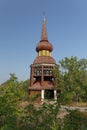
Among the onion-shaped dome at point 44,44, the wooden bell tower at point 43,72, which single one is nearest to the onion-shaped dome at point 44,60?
the wooden bell tower at point 43,72

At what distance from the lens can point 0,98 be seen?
7703 mm

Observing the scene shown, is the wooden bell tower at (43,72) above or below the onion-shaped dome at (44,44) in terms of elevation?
below

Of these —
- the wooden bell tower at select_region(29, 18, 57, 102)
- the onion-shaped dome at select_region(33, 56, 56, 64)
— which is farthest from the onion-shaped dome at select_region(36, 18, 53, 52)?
the onion-shaped dome at select_region(33, 56, 56, 64)

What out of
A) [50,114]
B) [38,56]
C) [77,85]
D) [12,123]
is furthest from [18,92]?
[38,56]

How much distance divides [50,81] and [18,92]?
92.0 feet

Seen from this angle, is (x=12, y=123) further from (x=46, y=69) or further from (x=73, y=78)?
(x=46, y=69)

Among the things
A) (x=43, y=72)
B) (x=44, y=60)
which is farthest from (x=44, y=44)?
(x=43, y=72)

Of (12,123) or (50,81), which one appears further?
(50,81)

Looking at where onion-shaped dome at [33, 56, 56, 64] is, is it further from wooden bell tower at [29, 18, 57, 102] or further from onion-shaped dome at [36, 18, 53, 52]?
onion-shaped dome at [36, 18, 53, 52]

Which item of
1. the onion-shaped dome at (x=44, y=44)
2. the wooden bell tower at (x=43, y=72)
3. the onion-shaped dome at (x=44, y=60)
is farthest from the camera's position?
the onion-shaped dome at (x=44, y=44)

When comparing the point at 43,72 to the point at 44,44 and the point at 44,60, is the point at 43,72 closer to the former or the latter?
the point at 44,60

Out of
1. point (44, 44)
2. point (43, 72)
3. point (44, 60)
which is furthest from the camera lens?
point (44, 44)

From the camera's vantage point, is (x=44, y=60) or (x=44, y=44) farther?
(x=44, y=44)

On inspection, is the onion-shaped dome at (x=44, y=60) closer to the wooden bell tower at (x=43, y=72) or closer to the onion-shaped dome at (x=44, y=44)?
the wooden bell tower at (x=43, y=72)
